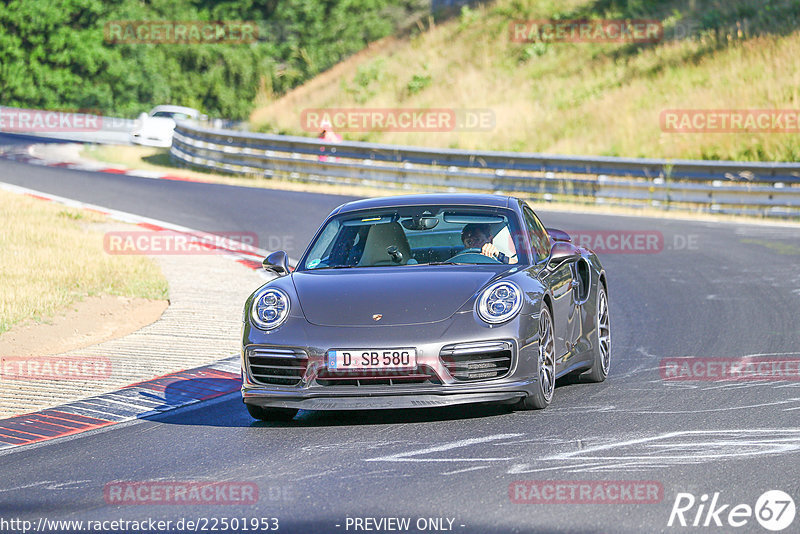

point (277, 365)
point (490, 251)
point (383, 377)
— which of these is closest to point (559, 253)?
point (490, 251)

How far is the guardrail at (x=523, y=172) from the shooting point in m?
22.1

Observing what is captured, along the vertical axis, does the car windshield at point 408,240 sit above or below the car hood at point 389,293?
above

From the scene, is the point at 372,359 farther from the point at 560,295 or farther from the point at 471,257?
the point at 560,295

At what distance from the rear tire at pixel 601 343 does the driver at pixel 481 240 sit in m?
1.15

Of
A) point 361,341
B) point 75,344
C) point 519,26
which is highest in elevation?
point 519,26

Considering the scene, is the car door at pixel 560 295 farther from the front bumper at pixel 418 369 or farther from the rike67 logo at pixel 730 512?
the rike67 logo at pixel 730 512

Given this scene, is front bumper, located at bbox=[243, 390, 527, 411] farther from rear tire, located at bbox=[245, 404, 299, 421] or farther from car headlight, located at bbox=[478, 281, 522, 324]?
car headlight, located at bbox=[478, 281, 522, 324]

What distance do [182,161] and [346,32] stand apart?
103 feet

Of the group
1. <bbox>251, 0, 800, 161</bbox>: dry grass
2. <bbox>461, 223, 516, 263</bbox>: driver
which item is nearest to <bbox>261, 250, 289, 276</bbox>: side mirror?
<bbox>461, 223, 516, 263</bbox>: driver

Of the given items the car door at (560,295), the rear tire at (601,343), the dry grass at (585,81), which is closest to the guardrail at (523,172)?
the dry grass at (585,81)

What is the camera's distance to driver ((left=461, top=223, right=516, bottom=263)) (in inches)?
312

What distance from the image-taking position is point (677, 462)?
5930 millimetres

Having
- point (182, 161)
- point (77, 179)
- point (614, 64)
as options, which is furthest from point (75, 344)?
point (614, 64)

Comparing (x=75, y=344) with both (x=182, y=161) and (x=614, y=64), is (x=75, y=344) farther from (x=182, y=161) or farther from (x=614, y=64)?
(x=614, y=64)
